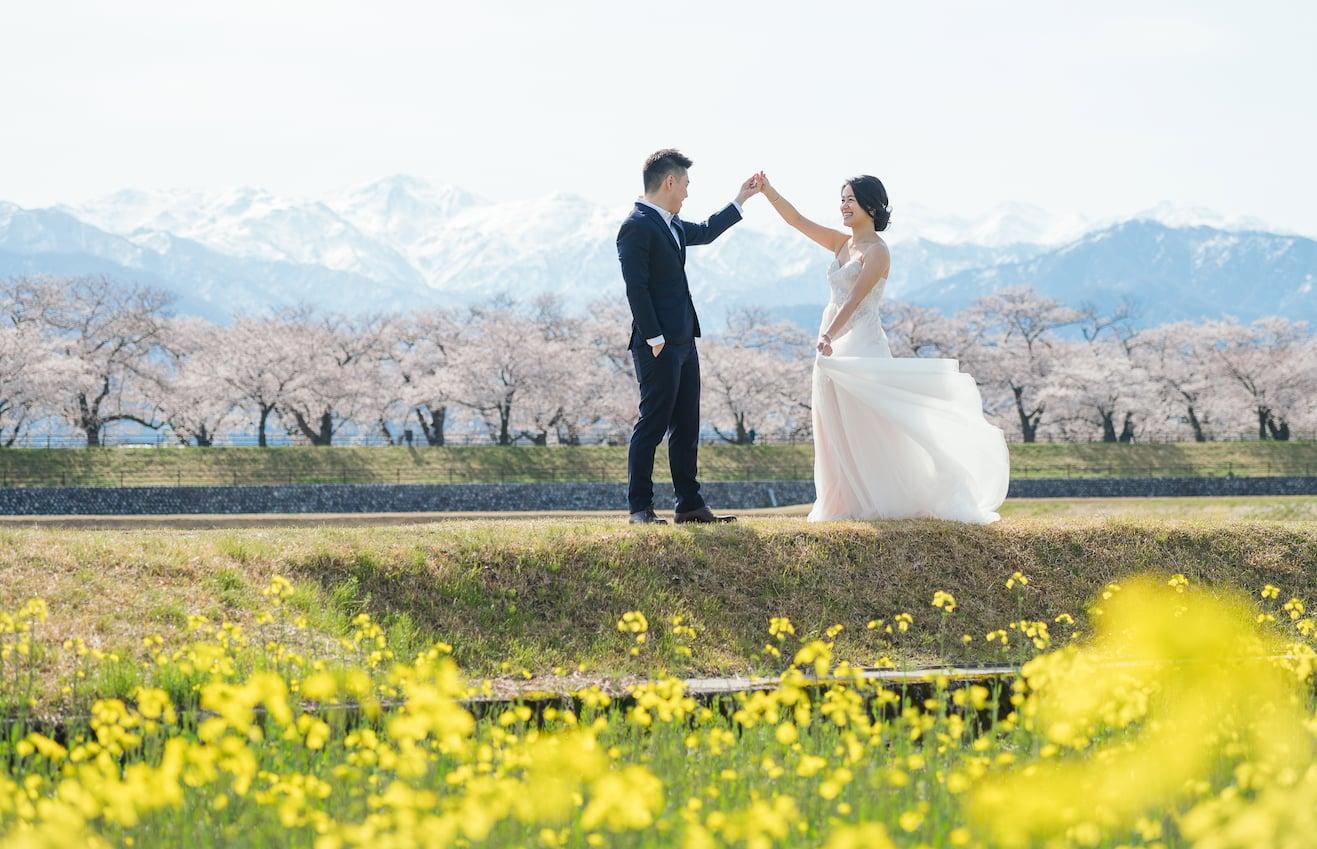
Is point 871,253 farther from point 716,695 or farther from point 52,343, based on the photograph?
point 52,343

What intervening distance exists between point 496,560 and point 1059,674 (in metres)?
3.53

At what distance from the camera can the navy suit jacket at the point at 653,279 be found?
7488 mm

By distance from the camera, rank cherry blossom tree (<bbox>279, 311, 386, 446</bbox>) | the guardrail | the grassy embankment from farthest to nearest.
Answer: cherry blossom tree (<bbox>279, 311, 386, 446</bbox>) < the guardrail < the grassy embankment

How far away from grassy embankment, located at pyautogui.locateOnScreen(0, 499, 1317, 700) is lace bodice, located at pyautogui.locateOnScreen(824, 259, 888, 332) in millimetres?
1463

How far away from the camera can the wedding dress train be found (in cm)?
801

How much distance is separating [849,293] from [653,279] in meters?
1.45

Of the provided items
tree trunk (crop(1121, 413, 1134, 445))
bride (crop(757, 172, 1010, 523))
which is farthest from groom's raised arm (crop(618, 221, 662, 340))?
tree trunk (crop(1121, 413, 1134, 445))

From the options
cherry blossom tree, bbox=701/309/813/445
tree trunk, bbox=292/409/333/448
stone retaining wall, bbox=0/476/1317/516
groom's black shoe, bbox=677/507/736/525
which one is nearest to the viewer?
groom's black shoe, bbox=677/507/736/525

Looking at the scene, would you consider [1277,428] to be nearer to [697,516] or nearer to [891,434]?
[891,434]

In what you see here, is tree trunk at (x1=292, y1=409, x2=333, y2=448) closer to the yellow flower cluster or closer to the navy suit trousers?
the navy suit trousers

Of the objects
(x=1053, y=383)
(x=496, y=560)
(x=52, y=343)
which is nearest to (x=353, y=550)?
(x=496, y=560)

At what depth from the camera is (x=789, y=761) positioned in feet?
13.5

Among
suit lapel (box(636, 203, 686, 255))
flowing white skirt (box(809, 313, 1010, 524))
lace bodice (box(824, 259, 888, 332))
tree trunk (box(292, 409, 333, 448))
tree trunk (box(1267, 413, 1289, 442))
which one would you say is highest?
suit lapel (box(636, 203, 686, 255))

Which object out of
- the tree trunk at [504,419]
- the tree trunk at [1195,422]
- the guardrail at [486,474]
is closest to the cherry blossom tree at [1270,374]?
the tree trunk at [1195,422]
